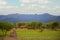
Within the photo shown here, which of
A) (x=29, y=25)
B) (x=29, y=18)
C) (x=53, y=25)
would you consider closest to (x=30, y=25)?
(x=29, y=25)

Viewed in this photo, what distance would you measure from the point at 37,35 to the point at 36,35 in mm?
16

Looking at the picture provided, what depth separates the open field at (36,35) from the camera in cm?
213

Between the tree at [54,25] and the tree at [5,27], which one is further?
the tree at [54,25]

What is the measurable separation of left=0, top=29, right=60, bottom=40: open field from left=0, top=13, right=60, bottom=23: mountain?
18cm

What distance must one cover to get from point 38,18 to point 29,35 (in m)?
0.32

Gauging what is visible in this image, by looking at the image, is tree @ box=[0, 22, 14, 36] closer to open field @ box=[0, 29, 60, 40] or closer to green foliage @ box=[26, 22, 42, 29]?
open field @ box=[0, 29, 60, 40]

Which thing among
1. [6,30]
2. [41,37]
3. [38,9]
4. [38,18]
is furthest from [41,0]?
[6,30]

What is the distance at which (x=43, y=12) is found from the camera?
2.21 meters

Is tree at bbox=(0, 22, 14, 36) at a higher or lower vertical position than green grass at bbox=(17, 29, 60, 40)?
higher

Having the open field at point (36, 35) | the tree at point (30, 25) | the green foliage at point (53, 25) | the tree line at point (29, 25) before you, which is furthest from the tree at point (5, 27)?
the green foliage at point (53, 25)

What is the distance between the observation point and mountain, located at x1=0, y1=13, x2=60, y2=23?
84.4 inches

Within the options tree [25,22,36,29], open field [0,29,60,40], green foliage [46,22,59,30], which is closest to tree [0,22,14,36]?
open field [0,29,60,40]

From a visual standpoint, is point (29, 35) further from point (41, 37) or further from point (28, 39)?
point (41, 37)

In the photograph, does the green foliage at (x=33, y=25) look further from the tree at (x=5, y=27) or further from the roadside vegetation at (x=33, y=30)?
the tree at (x=5, y=27)
